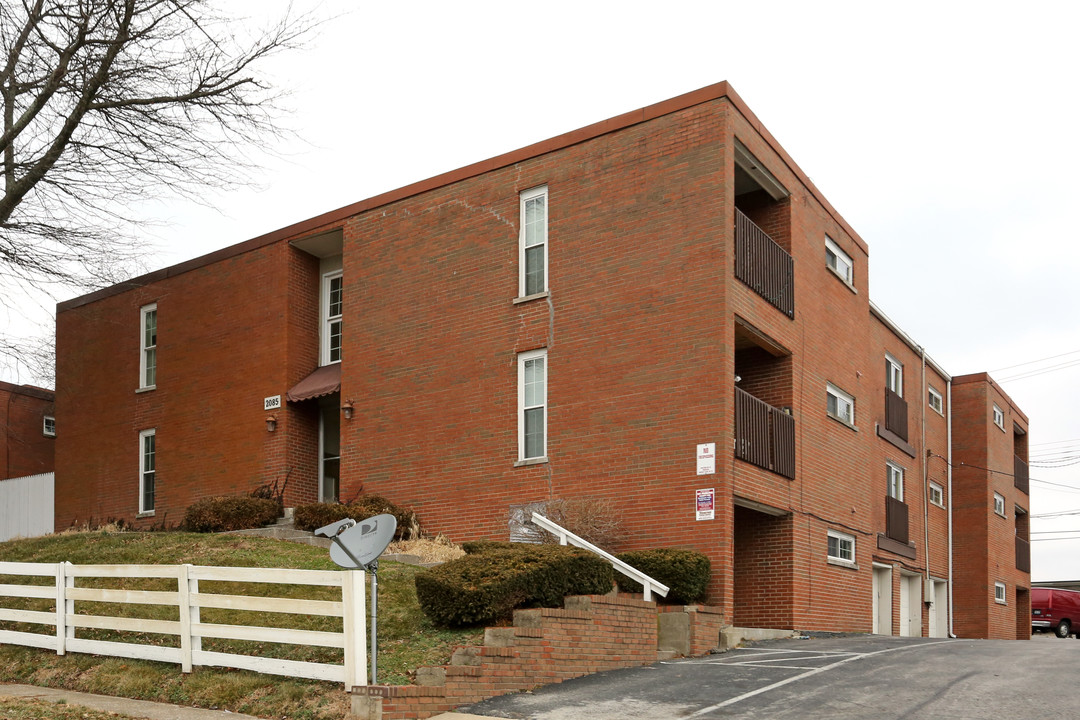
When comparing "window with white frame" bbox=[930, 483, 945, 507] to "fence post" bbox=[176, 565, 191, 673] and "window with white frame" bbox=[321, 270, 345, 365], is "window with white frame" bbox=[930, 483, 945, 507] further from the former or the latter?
"fence post" bbox=[176, 565, 191, 673]

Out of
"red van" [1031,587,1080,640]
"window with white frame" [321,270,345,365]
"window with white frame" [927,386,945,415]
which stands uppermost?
"window with white frame" [321,270,345,365]

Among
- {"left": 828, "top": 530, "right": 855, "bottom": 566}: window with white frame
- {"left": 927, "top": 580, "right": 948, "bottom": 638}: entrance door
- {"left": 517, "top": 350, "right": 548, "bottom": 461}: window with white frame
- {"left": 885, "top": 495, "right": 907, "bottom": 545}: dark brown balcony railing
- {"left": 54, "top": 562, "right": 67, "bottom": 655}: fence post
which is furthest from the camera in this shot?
{"left": 927, "top": 580, "right": 948, "bottom": 638}: entrance door

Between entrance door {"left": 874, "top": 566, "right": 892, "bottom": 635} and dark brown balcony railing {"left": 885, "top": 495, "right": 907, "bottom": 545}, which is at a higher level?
dark brown balcony railing {"left": 885, "top": 495, "right": 907, "bottom": 545}

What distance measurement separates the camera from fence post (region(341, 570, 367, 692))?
1115 centimetres

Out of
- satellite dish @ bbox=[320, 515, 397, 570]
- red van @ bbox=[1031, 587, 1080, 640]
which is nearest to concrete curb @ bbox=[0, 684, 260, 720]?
satellite dish @ bbox=[320, 515, 397, 570]

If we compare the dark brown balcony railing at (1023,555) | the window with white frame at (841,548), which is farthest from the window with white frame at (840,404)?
the dark brown balcony railing at (1023,555)

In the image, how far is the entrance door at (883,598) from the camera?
2543 centimetres

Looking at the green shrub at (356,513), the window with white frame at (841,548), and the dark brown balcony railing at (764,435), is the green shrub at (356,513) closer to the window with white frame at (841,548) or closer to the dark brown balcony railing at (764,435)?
the dark brown balcony railing at (764,435)

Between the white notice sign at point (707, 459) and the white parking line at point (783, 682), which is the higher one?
the white notice sign at point (707, 459)

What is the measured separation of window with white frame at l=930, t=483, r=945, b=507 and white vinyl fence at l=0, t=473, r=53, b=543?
78.0ft

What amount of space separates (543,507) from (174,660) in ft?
25.0

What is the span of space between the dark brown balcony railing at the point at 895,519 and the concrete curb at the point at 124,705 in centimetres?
1906

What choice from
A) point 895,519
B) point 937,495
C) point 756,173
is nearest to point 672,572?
point 756,173

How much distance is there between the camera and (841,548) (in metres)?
22.6
